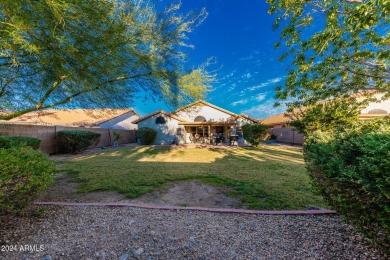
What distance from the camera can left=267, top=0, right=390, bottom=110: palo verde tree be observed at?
430 centimetres

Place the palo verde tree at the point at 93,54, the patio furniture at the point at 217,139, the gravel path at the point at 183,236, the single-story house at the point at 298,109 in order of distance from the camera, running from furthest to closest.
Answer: the patio furniture at the point at 217,139 → the single-story house at the point at 298,109 → the palo verde tree at the point at 93,54 → the gravel path at the point at 183,236

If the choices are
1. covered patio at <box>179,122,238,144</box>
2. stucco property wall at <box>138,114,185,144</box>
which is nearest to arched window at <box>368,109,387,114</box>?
covered patio at <box>179,122,238,144</box>

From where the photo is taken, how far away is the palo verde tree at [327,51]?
430cm

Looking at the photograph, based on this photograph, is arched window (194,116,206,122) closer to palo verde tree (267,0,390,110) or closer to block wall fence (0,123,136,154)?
block wall fence (0,123,136,154)

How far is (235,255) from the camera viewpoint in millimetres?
2137

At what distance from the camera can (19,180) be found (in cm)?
238

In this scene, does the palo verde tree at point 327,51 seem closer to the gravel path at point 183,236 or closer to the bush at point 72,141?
the gravel path at point 183,236

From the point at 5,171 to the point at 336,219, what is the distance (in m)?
5.39

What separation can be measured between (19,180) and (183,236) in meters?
2.56

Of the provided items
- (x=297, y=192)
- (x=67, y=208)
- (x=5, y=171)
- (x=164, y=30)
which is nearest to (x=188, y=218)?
(x=67, y=208)

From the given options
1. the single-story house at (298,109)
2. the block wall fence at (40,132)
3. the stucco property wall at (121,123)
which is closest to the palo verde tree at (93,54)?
A: the block wall fence at (40,132)

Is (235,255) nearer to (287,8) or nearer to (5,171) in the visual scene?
(5,171)

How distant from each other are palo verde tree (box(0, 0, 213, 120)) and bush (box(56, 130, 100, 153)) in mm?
8093

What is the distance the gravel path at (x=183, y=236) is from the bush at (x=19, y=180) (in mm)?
572
